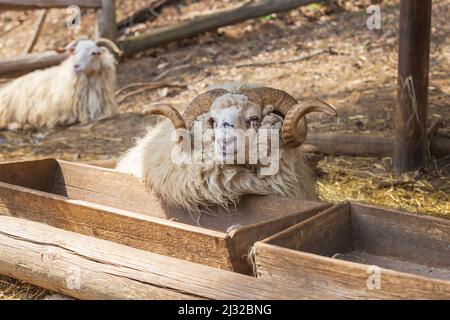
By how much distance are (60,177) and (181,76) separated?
5.67 m

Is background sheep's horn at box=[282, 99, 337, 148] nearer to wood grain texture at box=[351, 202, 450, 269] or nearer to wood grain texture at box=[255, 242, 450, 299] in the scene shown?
wood grain texture at box=[351, 202, 450, 269]

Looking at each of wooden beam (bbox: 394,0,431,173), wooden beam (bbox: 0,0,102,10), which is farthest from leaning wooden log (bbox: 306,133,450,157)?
wooden beam (bbox: 0,0,102,10)

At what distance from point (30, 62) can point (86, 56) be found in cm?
125

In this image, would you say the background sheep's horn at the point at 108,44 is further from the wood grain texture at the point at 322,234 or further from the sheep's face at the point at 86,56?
the wood grain texture at the point at 322,234

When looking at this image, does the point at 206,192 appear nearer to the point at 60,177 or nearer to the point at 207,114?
the point at 207,114

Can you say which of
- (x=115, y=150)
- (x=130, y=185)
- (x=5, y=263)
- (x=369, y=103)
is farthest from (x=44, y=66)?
(x=5, y=263)

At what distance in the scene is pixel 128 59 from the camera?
11969mm

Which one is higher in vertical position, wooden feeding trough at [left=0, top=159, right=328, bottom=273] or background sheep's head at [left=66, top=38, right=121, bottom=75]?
background sheep's head at [left=66, top=38, right=121, bottom=75]

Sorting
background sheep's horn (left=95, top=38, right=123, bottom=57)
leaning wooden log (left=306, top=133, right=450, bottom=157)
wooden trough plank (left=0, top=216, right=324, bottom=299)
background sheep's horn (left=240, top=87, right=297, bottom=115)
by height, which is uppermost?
background sheep's horn (left=95, top=38, right=123, bottom=57)

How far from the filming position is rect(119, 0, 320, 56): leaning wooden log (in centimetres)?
1119

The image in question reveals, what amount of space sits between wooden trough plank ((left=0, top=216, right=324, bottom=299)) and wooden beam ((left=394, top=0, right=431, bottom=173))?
331 centimetres

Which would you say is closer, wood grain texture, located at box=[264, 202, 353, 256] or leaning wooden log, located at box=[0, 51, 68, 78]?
wood grain texture, located at box=[264, 202, 353, 256]

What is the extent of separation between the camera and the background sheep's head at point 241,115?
14.5 feet

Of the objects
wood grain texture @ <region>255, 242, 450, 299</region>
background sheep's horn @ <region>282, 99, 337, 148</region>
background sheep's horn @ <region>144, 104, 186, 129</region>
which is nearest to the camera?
wood grain texture @ <region>255, 242, 450, 299</region>
